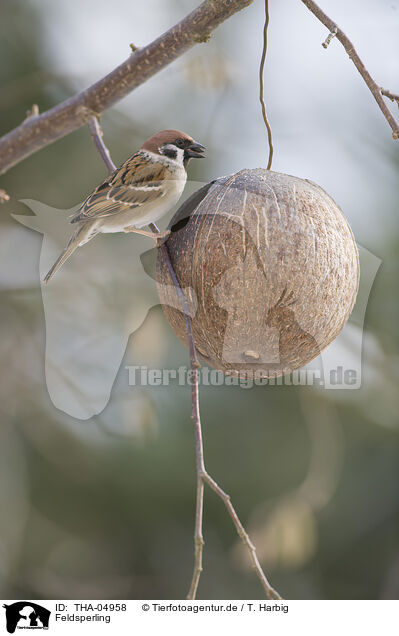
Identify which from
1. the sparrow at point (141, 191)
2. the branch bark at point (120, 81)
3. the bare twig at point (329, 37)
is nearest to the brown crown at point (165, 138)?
the sparrow at point (141, 191)

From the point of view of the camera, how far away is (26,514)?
4445mm

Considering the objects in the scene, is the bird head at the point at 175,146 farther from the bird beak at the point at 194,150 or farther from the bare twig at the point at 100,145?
the bare twig at the point at 100,145

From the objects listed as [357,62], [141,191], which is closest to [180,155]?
[141,191]

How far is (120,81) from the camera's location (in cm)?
198

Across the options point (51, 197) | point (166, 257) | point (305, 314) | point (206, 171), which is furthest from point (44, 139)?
point (206, 171)

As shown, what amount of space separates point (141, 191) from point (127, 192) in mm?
42

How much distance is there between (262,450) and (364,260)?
2.13 meters

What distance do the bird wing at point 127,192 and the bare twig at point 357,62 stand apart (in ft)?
2.06

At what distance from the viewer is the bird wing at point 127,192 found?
2.04 m
